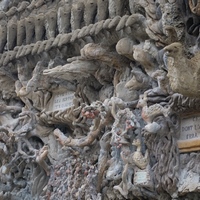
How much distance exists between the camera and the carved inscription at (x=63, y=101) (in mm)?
3837

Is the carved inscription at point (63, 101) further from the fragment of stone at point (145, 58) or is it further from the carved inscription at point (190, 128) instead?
the carved inscription at point (190, 128)

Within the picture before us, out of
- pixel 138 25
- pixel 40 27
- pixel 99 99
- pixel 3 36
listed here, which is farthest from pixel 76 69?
pixel 3 36

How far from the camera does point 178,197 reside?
9.14 ft

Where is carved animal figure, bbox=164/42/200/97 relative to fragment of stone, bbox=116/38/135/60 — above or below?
below

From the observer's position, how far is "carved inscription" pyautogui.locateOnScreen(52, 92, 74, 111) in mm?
3837

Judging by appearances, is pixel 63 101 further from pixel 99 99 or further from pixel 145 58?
pixel 145 58

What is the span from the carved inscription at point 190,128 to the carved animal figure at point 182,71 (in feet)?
0.78

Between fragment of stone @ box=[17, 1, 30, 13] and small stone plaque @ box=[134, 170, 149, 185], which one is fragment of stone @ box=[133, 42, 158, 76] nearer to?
small stone plaque @ box=[134, 170, 149, 185]

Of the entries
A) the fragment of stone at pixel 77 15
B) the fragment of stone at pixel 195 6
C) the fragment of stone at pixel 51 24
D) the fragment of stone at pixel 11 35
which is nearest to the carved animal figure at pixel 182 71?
the fragment of stone at pixel 195 6

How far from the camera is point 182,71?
2600 mm

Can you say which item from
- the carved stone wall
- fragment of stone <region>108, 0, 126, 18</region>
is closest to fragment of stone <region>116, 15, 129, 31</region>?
the carved stone wall

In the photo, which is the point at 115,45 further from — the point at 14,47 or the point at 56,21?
the point at 14,47

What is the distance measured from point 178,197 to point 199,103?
49 cm

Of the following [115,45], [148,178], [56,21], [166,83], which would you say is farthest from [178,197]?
[56,21]
